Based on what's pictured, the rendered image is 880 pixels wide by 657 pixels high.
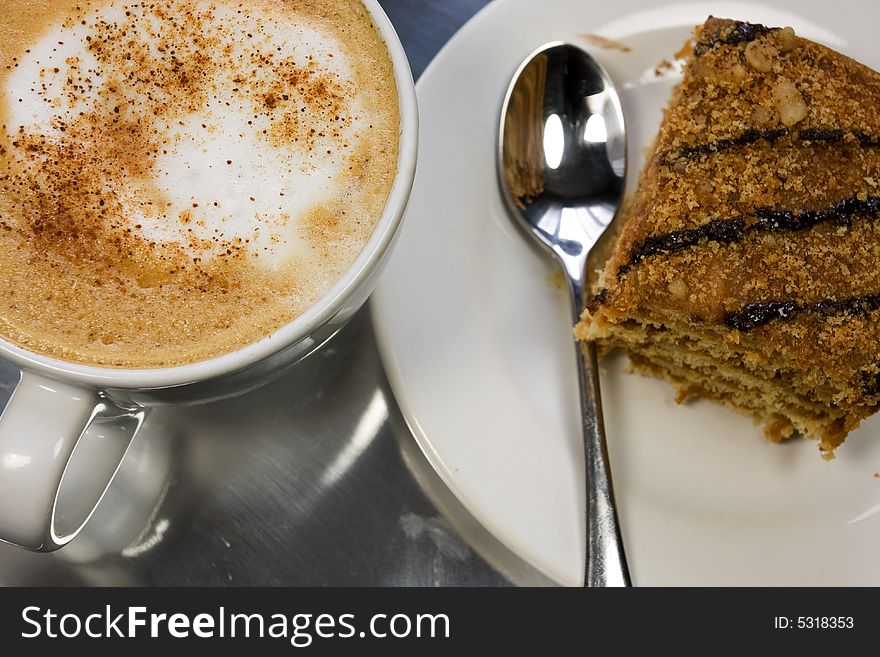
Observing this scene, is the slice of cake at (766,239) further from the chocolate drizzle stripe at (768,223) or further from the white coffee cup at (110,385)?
the white coffee cup at (110,385)

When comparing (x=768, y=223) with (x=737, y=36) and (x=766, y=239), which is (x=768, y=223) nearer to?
(x=766, y=239)

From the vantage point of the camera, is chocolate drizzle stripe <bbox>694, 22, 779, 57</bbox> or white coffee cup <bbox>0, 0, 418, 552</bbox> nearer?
white coffee cup <bbox>0, 0, 418, 552</bbox>

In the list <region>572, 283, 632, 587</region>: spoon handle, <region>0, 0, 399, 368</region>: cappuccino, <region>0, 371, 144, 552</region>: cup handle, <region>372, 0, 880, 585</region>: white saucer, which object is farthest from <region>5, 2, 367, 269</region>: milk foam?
<region>572, 283, 632, 587</region>: spoon handle

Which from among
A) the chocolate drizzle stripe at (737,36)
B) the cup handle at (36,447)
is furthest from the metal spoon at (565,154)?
the cup handle at (36,447)

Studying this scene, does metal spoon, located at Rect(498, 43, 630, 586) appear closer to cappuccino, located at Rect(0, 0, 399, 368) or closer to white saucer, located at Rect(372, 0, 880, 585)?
white saucer, located at Rect(372, 0, 880, 585)

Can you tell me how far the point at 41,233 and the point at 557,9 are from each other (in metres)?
0.92

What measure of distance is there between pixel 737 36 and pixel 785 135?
0.20 meters

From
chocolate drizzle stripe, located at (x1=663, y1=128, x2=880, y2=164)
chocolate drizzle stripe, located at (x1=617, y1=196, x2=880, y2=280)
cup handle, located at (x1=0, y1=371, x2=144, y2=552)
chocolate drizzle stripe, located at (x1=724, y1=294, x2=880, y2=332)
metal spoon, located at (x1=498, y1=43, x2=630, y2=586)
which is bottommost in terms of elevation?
cup handle, located at (x1=0, y1=371, x2=144, y2=552)

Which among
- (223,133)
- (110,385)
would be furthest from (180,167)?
(110,385)

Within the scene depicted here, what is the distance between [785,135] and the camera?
122 centimetres

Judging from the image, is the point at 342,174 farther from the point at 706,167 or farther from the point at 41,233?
the point at 706,167

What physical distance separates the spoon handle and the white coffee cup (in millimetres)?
456

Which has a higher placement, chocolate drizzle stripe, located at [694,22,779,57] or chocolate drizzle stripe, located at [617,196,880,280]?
chocolate drizzle stripe, located at [694,22,779,57]

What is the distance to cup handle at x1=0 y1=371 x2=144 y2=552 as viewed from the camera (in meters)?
0.82
